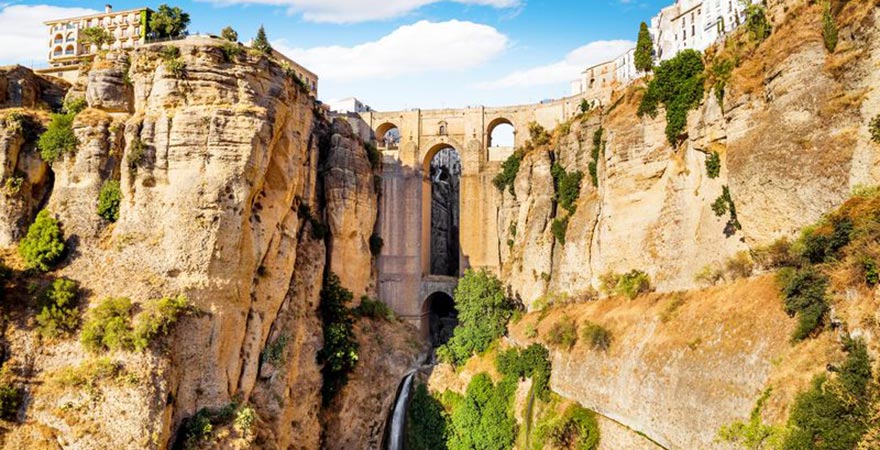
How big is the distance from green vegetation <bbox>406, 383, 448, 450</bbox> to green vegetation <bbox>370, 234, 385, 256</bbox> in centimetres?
979

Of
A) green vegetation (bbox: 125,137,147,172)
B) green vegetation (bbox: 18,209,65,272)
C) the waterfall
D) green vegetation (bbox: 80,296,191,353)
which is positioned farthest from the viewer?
the waterfall

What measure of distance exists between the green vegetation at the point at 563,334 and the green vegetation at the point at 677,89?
8640 mm

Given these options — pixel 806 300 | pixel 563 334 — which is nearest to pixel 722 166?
pixel 806 300

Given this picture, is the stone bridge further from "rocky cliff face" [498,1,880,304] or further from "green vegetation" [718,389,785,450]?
"green vegetation" [718,389,785,450]

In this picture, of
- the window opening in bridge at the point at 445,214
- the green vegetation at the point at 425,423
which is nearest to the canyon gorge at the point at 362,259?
the green vegetation at the point at 425,423

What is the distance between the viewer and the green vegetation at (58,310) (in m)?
19.9

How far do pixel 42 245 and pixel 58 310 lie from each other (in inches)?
112

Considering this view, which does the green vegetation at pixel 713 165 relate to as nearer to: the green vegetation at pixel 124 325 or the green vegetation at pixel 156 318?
the green vegetation at pixel 156 318

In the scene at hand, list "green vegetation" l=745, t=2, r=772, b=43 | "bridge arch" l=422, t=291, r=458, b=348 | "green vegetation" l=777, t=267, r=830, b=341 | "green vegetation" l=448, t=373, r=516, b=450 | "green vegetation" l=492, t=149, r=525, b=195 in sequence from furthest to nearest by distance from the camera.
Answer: "bridge arch" l=422, t=291, r=458, b=348, "green vegetation" l=492, t=149, r=525, b=195, "green vegetation" l=448, t=373, r=516, b=450, "green vegetation" l=745, t=2, r=772, b=43, "green vegetation" l=777, t=267, r=830, b=341

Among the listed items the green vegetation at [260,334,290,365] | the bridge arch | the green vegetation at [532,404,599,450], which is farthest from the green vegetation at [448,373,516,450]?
the bridge arch

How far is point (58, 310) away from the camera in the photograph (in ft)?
66.1

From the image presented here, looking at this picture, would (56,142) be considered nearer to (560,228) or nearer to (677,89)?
(560,228)

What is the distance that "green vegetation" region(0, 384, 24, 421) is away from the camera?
59.6 ft

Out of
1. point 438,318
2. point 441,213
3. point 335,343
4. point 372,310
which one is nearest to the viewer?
point 335,343
